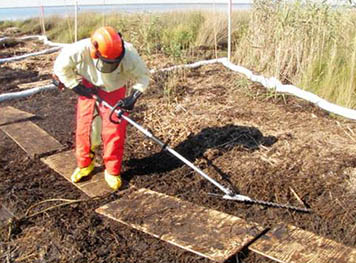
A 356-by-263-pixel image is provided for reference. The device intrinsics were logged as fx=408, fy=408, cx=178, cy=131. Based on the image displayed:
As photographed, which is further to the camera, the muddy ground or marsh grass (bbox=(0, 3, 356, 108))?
marsh grass (bbox=(0, 3, 356, 108))

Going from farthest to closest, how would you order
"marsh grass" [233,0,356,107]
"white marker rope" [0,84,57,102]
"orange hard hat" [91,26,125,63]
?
1. "white marker rope" [0,84,57,102]
2. "marsh grass" [233,0,356,107]
3. "orange hard hat" [91,26,125,63]

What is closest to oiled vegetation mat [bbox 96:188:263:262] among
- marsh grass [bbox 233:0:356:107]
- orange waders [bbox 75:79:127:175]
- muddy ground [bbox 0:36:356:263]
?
muddy ground [bbox 0:36:356:263]

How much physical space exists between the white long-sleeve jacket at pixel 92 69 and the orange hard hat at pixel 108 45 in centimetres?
20

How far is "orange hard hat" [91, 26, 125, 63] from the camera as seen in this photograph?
288 cm

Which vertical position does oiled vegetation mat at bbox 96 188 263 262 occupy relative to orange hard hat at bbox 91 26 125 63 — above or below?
below

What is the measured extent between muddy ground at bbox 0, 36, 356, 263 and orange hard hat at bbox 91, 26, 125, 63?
1.08 m

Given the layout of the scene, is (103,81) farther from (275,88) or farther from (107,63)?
(275,88)

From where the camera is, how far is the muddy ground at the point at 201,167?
8.67 feet

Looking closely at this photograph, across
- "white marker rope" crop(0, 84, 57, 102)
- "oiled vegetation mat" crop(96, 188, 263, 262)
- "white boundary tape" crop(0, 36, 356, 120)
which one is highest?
"white boundary tape" crop(0, 36, 356, 120)

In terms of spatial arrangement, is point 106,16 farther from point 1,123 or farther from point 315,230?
point 315,230

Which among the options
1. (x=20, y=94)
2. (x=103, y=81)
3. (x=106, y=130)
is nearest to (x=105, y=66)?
(x=103, y=81)

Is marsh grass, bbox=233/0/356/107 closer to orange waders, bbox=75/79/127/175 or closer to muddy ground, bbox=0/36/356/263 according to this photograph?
muddy ground, bbox=0/36/356/263

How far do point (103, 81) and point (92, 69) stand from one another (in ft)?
0.41

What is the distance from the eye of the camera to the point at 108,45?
9.45ft
